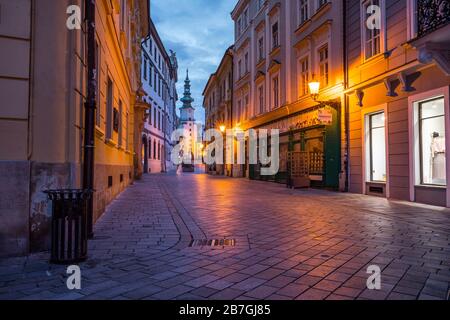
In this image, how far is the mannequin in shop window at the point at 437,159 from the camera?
9711 mm

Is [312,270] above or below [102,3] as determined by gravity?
below

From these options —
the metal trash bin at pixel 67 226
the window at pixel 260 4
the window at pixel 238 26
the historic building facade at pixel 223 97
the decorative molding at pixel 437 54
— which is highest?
the window at pixel 238 26

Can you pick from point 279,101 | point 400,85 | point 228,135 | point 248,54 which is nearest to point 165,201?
point 400,85

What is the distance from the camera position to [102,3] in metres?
7.85

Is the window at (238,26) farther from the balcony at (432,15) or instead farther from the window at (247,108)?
the balcony at (432,15)

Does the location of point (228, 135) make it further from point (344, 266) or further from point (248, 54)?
point (344, 266)

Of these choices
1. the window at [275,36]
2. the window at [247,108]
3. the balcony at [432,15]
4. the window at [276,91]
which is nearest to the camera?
the balcony at [432,15]

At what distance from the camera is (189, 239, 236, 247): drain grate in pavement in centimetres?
525

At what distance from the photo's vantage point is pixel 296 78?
60.2 feet

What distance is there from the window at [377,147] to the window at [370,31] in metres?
2.23

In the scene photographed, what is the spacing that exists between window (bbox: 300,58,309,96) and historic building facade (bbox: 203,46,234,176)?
43.0 feet

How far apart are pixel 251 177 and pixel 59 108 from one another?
20.7 m

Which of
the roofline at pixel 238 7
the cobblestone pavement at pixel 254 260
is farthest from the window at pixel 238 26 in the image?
the cobblestone pavement at pixel 254 260

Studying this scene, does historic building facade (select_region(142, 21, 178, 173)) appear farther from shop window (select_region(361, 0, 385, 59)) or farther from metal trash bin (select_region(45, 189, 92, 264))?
metal trash bin (select_region(45, 189, 92, 264))
